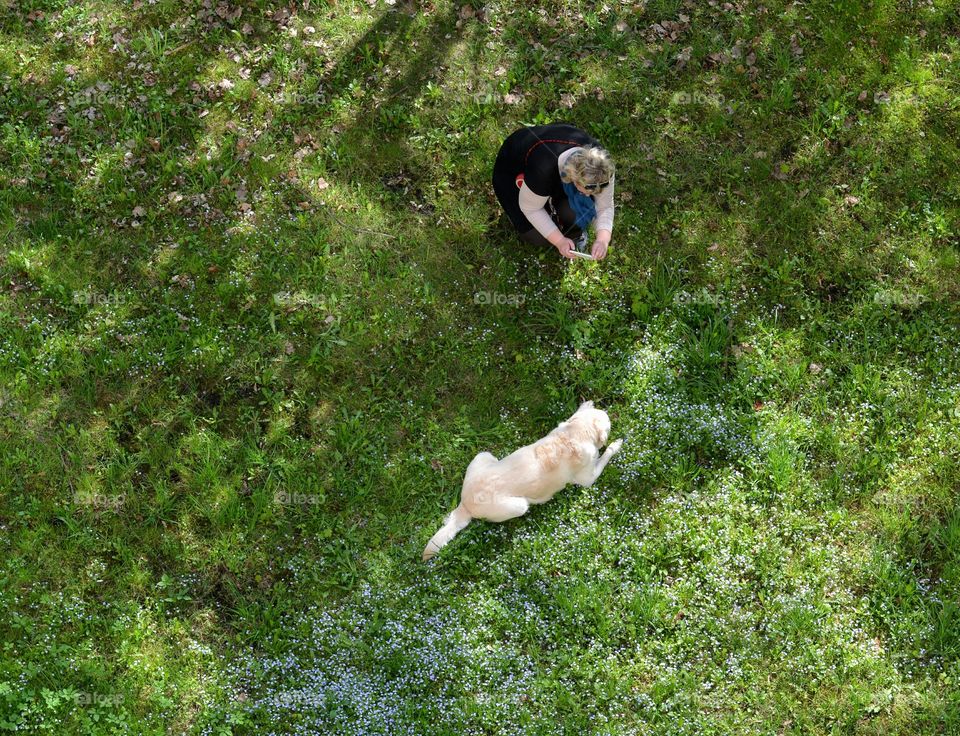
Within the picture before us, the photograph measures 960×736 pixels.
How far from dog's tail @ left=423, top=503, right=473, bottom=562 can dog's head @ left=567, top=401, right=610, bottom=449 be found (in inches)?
44.8

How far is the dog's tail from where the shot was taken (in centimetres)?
606

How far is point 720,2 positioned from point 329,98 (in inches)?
158

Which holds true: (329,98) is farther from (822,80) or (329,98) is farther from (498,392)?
(822,80)

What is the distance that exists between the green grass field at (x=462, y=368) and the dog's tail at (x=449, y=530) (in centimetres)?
17

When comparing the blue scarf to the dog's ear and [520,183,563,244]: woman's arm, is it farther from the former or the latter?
the dog's ear

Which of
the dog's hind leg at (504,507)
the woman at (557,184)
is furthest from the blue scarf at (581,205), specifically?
the dog's hind leg at (504,507)

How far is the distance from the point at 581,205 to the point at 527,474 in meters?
2.18

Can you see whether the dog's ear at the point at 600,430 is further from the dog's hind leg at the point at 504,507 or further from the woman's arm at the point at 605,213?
the woman's arm at the point at 605,213

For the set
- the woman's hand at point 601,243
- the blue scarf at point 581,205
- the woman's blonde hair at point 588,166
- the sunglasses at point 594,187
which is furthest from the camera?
the woman's hand at point 601,243

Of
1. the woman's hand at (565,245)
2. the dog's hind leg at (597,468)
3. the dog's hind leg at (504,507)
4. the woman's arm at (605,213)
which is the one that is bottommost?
the dog's hind leg at (597,468)

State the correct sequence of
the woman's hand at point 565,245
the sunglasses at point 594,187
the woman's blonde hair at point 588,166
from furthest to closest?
the woman's hand at point 565,245
the sunglasses at point 594,187
the woman's blonde hair at point 588,166

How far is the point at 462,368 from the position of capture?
6.76 metres

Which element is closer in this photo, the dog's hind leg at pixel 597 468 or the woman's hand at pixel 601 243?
the woman's hand at pixel 601 243

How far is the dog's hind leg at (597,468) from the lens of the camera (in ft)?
20.4
